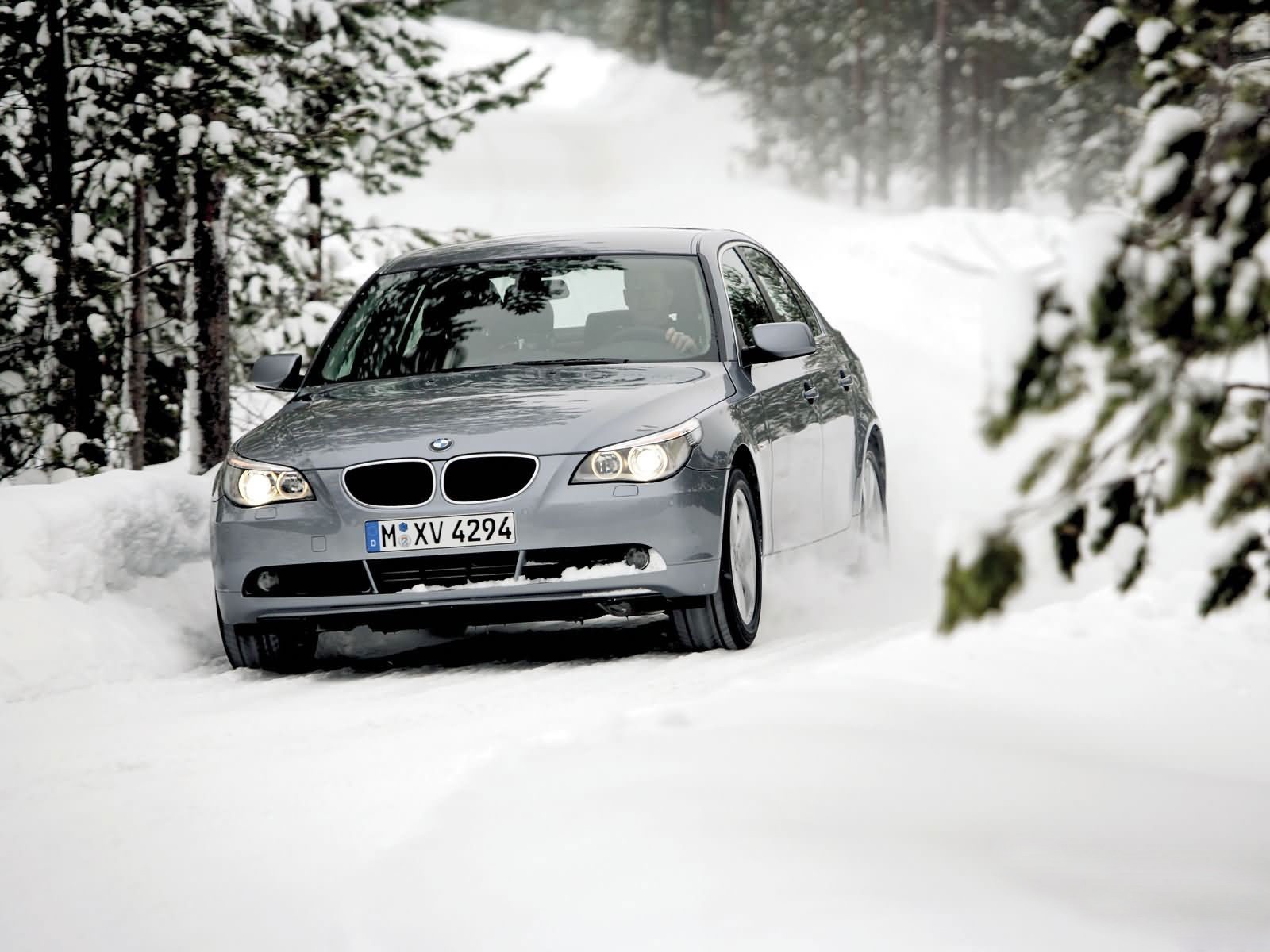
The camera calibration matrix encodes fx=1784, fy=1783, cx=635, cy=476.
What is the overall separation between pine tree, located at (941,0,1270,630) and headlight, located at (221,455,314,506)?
13.0ft

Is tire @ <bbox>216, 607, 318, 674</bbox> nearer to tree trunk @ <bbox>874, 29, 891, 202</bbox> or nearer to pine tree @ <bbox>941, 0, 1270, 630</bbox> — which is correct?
pine tree @ <bbox>941, 0, 1270, 630</bbox>

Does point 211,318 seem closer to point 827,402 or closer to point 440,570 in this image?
point 827,402

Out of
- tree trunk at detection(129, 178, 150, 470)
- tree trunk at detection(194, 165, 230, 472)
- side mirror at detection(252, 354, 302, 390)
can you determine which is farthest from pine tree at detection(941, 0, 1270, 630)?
tree trunk at detection(129, 178, 150, 470)

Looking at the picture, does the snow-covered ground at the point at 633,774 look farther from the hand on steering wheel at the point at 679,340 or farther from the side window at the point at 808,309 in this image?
the side window at the point at 808,309

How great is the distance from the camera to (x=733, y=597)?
22.0 ft

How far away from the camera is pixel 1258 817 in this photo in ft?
13.4

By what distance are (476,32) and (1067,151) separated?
4453 centimetres

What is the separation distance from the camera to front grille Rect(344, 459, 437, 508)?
21.3 ft

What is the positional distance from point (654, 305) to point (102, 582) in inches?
104

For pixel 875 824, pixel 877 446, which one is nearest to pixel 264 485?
pixel 875 824

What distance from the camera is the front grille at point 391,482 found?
650cm

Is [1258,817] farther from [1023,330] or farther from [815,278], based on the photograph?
[815,278]

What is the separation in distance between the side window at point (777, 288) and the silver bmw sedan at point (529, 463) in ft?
2.13

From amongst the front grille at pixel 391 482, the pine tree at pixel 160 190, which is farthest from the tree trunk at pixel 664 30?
the front grille at pixel 391 482
